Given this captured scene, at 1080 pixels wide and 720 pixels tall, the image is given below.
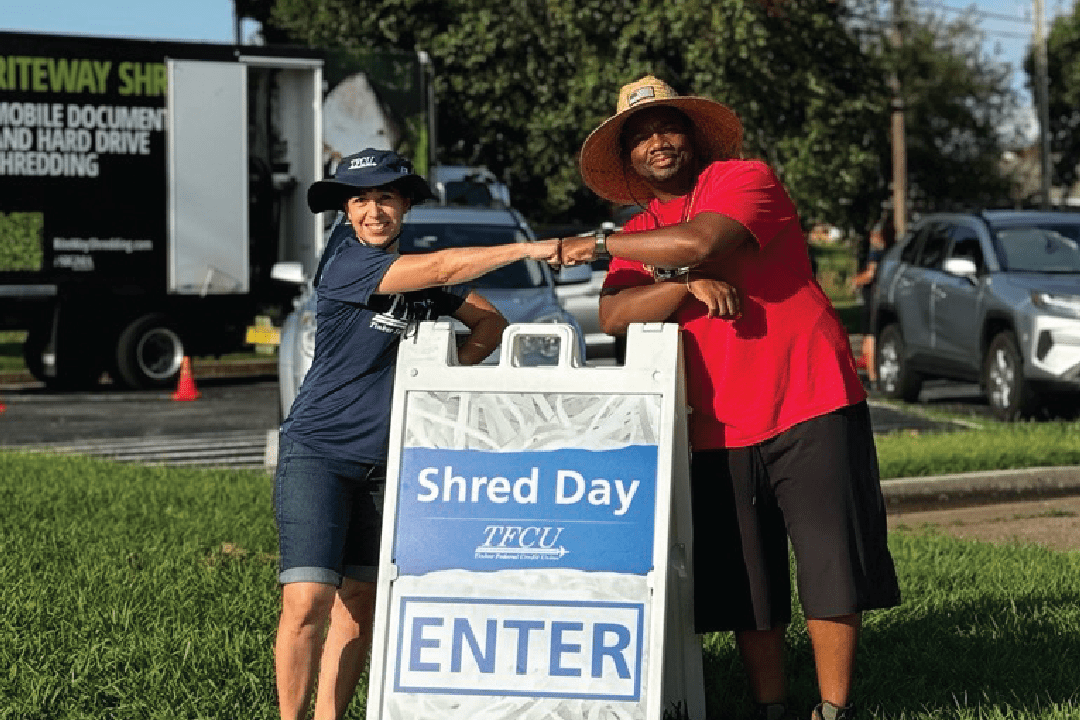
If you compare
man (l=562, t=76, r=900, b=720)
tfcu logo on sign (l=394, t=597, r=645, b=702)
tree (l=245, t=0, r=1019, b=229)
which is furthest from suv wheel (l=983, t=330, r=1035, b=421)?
tree (l=245, t=0, r=1019, b=229)

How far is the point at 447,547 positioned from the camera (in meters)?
4.77

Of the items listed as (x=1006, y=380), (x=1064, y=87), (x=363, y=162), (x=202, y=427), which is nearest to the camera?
(x=363, y=162)

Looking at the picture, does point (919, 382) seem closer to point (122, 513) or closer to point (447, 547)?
point (122, 513)

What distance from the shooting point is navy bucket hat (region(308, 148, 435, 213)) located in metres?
5.08

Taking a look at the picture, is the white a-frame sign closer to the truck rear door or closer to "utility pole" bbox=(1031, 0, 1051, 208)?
the truck rear door

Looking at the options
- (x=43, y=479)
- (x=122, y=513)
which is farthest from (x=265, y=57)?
(x=122, y=513)

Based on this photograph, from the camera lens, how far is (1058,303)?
1575 cm

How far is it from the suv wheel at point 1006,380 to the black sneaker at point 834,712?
1094cm

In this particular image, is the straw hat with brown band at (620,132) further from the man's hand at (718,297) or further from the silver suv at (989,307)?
the silver suv at (989,307)

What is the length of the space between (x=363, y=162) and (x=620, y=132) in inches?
27.8

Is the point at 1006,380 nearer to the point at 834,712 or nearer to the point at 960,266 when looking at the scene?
the point at 960,266

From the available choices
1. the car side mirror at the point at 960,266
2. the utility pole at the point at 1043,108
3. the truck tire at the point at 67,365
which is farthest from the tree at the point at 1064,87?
the car side mirror at the point at 960,266

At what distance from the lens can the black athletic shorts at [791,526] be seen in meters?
5.26

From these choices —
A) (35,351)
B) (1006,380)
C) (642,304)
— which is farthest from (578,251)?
(35,351)
